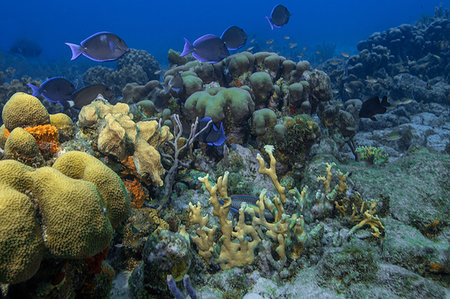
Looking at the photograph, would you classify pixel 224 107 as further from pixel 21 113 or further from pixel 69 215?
pixel 69 215

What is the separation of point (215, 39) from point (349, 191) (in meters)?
3.59

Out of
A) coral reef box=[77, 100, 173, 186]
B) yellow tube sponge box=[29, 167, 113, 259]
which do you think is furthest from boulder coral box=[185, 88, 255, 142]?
yellow tube sponge box=[29, 167, 113, 259]

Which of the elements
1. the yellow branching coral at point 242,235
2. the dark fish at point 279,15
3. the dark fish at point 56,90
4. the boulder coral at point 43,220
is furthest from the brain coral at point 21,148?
the dark fish at point 279,15

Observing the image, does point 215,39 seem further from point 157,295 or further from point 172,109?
point 157,295

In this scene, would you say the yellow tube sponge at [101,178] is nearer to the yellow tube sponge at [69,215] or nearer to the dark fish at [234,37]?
the yellow tube sponge at [69,215]

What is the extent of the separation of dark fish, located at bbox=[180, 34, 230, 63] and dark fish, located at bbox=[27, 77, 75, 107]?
2.17m

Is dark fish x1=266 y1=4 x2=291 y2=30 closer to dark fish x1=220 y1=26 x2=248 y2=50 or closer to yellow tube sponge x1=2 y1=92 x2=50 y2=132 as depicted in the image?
dark fish x1=220 y1=26 x2=248 y2=50

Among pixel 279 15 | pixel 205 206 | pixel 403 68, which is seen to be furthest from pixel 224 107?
pixel 403 68

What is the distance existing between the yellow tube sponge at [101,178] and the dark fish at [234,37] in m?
4.25

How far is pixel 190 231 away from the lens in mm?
3109

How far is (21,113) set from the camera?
2383 mm

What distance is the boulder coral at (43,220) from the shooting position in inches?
47.3

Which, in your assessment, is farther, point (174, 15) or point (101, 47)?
point (174, 15)

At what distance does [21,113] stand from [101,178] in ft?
5.04
